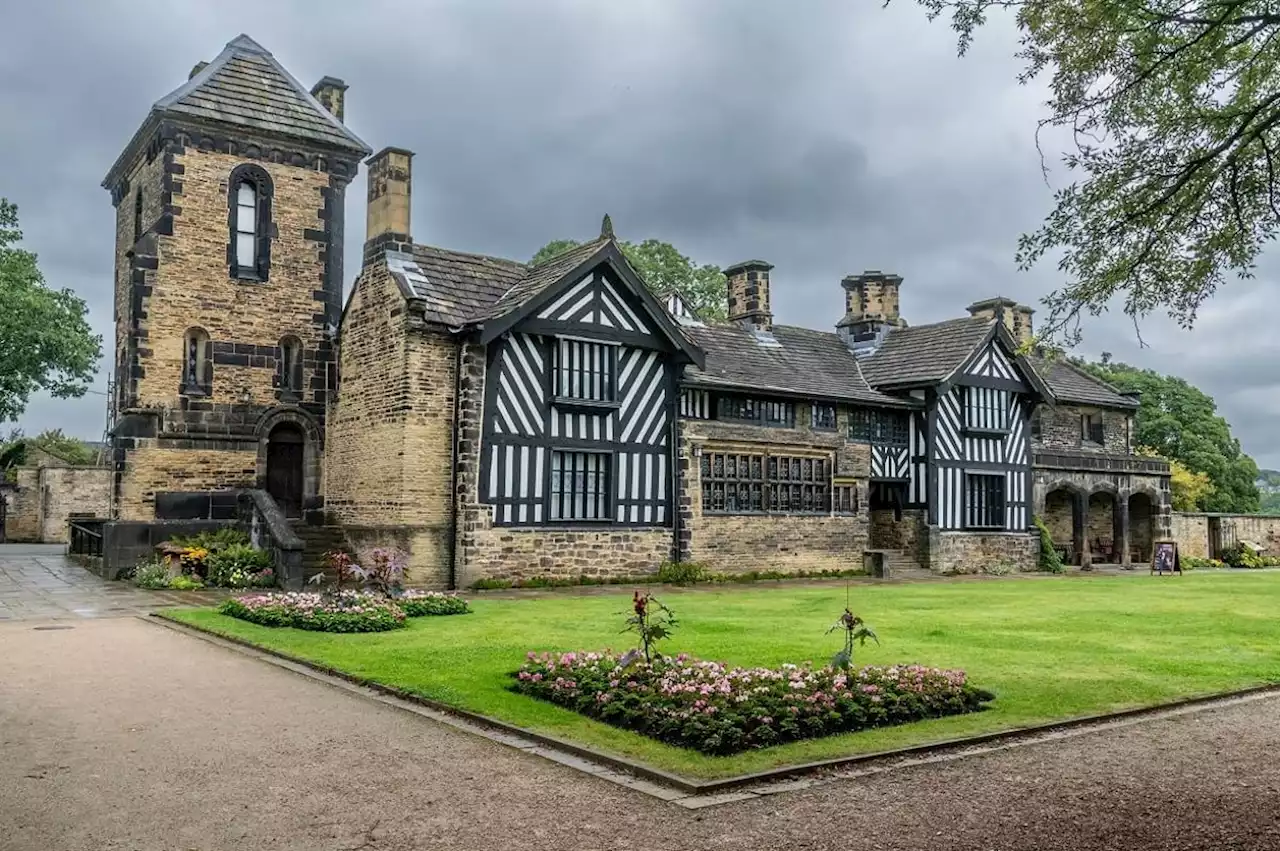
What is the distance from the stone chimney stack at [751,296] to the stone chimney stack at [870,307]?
327cm

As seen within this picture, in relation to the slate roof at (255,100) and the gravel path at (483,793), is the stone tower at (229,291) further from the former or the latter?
the gravel path at (483,793)

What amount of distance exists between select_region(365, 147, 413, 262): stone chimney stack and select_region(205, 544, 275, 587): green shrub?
6.32m

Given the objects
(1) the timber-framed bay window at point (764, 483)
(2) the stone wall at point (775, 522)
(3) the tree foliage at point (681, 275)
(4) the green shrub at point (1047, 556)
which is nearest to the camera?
(2) the stone wall at point (775, 522)

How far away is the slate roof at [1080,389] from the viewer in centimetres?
3488

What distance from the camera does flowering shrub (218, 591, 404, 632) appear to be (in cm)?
1269

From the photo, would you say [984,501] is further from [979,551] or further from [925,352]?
[925,352]

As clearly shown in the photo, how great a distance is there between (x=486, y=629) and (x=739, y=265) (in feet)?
63.1

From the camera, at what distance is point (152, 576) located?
730 inches

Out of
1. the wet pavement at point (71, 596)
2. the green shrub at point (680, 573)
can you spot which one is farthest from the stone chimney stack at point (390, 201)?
the green shrub at point (680, 573)

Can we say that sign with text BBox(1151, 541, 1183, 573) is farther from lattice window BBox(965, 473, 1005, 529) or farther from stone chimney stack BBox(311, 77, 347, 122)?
stone chimney stack BBox(311, 77, 347, 122)

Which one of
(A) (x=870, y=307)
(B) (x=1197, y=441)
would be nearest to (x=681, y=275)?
(A) (x=870, y=307)

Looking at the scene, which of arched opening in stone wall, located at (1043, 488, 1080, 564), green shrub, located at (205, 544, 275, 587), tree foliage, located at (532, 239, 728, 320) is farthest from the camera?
tree foliage, located at (532, 239, 728, 320)

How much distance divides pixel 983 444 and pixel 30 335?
28.7 meters

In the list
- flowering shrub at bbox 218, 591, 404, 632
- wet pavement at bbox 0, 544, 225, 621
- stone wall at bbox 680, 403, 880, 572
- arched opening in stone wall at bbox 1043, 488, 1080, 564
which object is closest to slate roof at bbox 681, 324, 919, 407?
stone wall at bbox 680, 403, 880, 572
